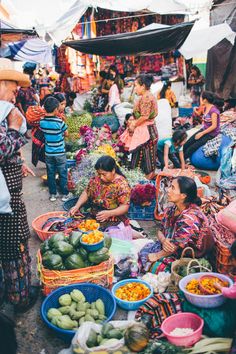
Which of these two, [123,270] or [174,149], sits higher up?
[174,149]

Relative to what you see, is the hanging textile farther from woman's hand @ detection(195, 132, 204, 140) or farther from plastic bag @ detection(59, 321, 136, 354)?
plastic bag @ detection(59, 321, 136, 354)

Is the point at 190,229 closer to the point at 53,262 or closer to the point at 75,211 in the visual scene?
the point at 53,262

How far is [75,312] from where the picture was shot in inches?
128

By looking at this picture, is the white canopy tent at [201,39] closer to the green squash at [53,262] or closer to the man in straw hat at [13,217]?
the man in straw hat at [13,217]

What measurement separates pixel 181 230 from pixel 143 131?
287cm

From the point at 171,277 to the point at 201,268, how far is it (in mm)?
296

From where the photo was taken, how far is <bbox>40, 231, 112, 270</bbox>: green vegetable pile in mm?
3602

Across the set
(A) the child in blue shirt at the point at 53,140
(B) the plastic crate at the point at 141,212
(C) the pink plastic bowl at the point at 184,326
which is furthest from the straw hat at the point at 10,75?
(B) the plastic crate at the point at 141,212

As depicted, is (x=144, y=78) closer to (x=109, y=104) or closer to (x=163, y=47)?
(x=163, y=47)

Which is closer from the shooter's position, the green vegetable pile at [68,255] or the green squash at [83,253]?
the green vegetable pile at [68,255]

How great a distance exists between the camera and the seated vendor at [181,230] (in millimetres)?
3721

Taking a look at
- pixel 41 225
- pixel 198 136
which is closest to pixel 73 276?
pixel 41 225

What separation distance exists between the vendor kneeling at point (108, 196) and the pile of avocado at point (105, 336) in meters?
1.65

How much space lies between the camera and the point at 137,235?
4.82 m
